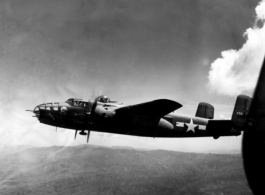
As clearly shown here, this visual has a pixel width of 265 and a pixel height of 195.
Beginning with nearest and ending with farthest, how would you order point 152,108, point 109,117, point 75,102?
1. point 152,108
2. point 109,117
3. point 75,102

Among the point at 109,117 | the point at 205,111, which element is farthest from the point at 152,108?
the point at 205,111

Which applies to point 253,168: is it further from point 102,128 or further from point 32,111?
point 32,111

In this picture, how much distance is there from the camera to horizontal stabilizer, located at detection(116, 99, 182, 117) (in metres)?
16.4


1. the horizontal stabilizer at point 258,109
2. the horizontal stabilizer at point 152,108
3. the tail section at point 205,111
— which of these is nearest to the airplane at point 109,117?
the horizontal stabilizer at point 152,108

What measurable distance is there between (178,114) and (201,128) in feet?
11.0

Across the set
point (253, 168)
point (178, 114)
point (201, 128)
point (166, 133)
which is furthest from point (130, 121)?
point (253, 168)

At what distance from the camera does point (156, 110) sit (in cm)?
1775

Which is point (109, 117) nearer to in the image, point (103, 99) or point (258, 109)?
point (103, 99)

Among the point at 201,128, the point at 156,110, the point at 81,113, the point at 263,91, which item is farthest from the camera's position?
the point at 201,128

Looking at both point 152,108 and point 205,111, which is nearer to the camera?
point 152,108

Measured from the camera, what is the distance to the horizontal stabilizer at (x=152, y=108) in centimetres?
1639

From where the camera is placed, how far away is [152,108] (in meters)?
17.5

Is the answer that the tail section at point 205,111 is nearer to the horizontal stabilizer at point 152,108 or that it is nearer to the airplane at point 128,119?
the airplane at point 128,119

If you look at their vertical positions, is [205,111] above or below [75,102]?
above
